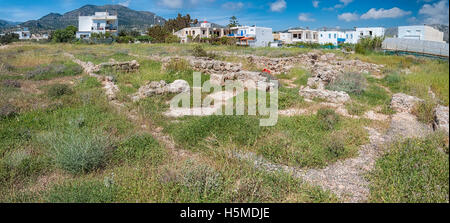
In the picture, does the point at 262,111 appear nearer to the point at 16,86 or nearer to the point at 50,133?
the point at 50,133

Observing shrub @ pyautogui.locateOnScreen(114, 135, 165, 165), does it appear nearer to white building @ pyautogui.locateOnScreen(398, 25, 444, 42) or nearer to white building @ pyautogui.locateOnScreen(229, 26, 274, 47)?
white building @ pyautogui.locateOnScreen(229, 26, 274, 47)

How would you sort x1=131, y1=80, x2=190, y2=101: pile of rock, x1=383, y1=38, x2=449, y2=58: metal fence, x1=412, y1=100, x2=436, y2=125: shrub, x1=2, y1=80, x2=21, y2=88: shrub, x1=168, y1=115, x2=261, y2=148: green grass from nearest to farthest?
1. x1=168, y1=115, x2=261, y2=148: green grass
2. x1=412, y1=100, x2=436, y2=125: shrub
3. x1=131, y1=80, x2=190, y2=101: pile of rock
4. x1=2, y1=80, x2=21, y2=88: shrub
5. x1=383, y1=38, x2=449, y2=58: metal fence

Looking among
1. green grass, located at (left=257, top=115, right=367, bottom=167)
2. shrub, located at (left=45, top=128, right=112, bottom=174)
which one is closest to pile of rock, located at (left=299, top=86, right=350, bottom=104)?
green grass, located at (left=257, top=115, right=367, bottom=167)

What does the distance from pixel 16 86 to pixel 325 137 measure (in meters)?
12.1

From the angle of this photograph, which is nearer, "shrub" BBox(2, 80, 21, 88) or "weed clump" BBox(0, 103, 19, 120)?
"weed clump" BBox(0, 103, 19, 120)

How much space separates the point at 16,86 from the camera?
10734 millimetres

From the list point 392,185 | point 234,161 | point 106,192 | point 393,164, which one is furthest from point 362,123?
point 106,192

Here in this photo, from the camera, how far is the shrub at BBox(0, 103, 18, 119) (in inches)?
268

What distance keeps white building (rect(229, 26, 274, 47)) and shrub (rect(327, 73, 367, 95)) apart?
1754 inches

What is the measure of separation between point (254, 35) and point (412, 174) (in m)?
56.2

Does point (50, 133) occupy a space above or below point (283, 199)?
above

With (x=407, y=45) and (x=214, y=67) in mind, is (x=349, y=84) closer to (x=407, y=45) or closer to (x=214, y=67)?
(x=214, y=67)

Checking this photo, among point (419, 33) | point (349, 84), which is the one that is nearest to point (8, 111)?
point (349, 84)

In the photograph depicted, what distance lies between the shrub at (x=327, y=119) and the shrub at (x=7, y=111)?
8167 millimetres
